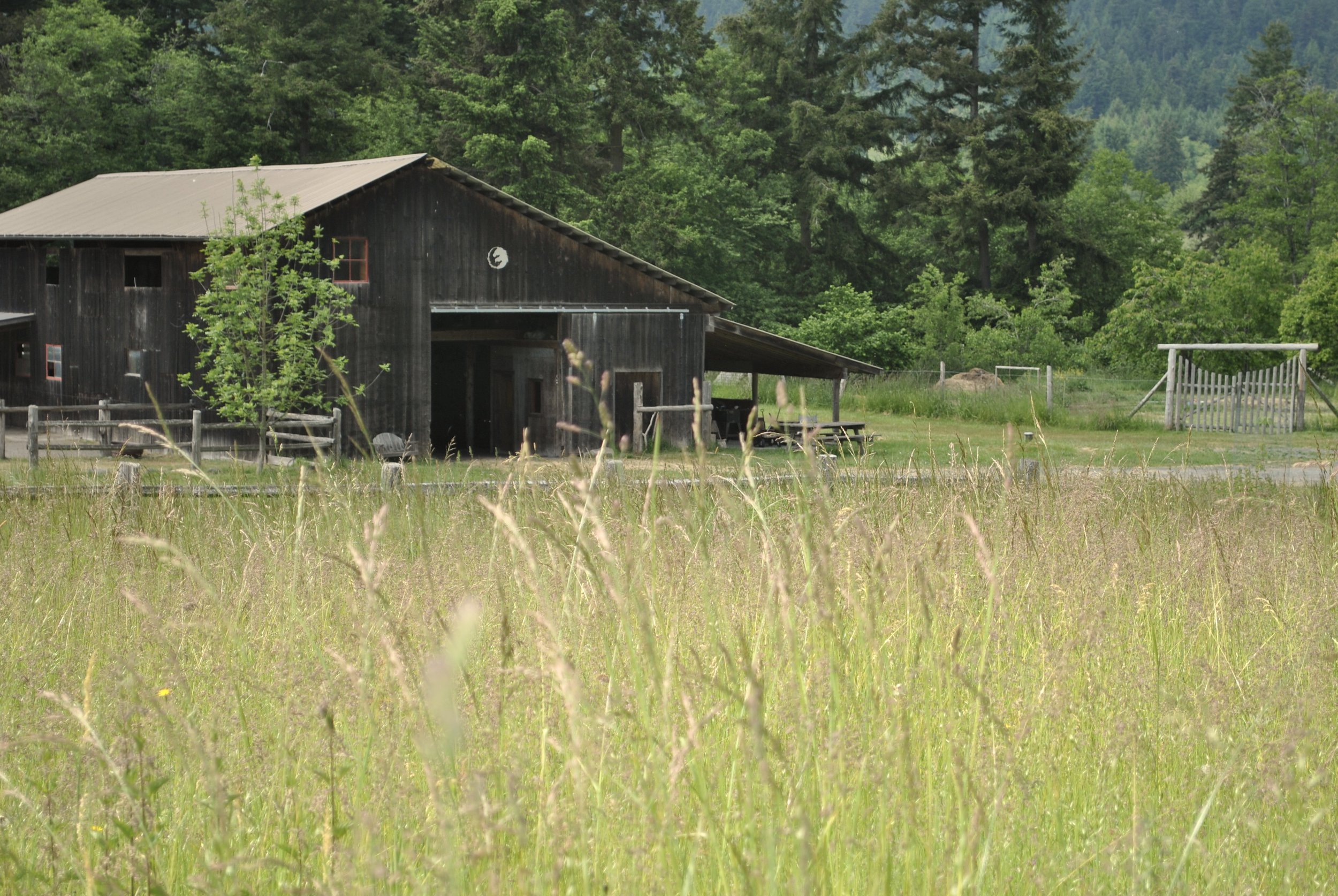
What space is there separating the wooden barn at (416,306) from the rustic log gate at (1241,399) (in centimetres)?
813

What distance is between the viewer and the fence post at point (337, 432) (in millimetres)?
19288

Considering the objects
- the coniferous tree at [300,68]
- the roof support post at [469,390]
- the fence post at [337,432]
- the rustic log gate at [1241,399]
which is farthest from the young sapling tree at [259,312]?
the coniferous tree at [300,68]

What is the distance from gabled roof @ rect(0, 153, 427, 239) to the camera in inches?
941

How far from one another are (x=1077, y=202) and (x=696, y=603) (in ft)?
195

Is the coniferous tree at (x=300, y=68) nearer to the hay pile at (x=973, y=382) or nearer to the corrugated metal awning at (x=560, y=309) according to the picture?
the corrugated metal awning at (x=560, y=309)

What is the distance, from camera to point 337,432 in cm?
2048

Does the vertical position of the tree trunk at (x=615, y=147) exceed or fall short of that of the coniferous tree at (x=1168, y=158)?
it falls short

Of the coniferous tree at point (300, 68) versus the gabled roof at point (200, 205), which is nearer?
the gabled roof at point (200, 205)

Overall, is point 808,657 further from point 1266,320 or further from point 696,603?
point 1266,320

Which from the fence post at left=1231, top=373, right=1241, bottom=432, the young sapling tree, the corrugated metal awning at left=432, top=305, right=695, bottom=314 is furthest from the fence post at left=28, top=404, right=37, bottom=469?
the fence post at left=1231, top=373, right=1241, bottom=432

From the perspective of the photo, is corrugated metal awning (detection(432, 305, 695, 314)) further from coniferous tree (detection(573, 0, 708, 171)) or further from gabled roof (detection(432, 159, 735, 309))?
coniferous tree (detection(573, 0, 708, 171))

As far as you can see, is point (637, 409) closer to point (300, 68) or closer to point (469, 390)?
point (469, 390)

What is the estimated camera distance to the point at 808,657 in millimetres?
3693

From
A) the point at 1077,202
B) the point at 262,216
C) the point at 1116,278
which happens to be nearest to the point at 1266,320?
the point at 1116,278
